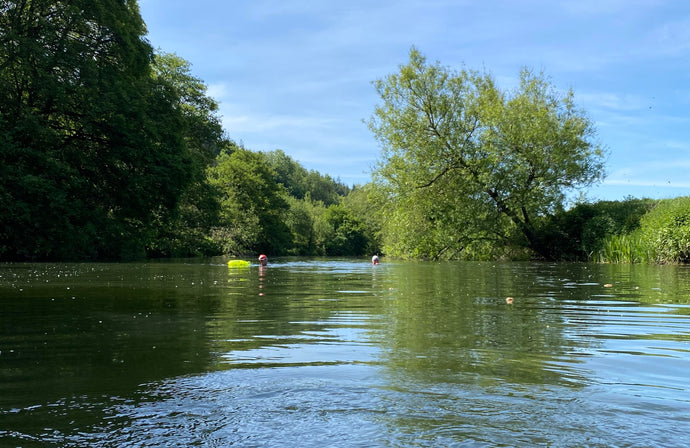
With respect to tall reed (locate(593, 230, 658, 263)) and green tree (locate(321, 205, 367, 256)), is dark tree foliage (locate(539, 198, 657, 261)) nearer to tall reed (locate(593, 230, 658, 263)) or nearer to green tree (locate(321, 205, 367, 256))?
tall reed (locate(593, 230, 658, 263))

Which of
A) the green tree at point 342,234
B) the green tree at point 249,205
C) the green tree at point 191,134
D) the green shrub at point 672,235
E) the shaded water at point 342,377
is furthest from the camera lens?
the green tree at point 342,234

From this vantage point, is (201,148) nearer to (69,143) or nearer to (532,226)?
(69,143)

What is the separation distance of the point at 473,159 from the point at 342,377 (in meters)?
30.4

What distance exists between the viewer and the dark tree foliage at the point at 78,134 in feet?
76.1

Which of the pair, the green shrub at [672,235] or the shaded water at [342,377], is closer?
the shaded water at [342,377]

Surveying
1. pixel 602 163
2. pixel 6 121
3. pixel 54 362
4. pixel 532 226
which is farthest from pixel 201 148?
pixel 54 362

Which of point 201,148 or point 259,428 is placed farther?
point 201,148

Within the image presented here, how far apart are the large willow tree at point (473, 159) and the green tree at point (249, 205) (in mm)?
33391

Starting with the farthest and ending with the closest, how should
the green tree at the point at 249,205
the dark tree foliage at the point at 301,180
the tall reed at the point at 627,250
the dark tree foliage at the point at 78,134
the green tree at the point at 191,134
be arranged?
the dark tree foliage at the point at 301,180, the green tree at the point at 249,205, the green tree at the point at 191,134, the tall reed at the point at 627,250, the dark tree foliage at the point at 78,134

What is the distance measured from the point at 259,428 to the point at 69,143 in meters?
27.4

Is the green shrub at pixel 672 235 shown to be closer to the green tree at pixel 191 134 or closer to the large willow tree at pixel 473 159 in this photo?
the large willow tree at pixel 473 159

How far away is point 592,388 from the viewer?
11.2ft

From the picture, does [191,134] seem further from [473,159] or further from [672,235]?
[672,235]

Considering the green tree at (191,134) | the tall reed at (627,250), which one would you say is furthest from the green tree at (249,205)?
the tall reed at (627,250)
